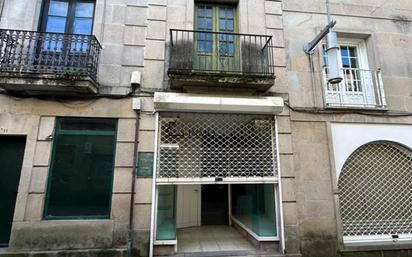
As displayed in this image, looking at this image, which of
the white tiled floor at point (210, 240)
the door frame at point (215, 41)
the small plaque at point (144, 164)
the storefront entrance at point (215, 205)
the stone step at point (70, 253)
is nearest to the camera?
the stone step at point (70, 253)

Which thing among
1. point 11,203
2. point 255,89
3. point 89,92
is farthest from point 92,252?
point 255,89

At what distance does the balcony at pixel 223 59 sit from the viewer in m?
5.09

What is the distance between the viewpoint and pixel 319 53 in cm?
595

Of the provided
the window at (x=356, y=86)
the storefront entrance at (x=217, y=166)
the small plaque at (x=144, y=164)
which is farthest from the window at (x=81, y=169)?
the window at (x=356, y=86)

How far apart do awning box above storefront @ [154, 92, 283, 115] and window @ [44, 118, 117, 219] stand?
1.24 m

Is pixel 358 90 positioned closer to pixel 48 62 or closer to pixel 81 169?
pixel 81 169

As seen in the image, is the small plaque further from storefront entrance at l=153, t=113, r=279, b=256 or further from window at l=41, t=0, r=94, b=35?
window at l=41, t=0, r=94, b=35

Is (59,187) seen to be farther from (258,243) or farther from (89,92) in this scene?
(258,243)

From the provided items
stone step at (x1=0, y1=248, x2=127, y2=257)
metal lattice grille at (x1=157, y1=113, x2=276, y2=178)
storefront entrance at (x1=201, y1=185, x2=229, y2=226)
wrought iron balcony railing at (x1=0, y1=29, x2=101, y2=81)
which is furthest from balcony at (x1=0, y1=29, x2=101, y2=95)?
storefront entrance at (x1=201, y1=185, x2=229, y2=226)

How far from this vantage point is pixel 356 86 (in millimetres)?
6062

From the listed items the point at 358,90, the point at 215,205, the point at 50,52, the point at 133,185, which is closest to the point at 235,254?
the point at 133,185

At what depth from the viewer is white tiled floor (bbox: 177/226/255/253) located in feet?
16.9

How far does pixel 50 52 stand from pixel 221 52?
3.76 meters

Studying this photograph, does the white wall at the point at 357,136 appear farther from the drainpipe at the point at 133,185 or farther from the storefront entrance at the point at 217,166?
the drainpipe at the point at 133,185
